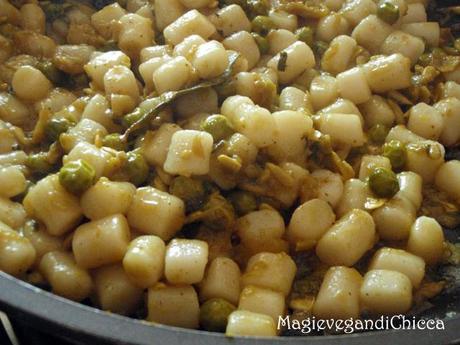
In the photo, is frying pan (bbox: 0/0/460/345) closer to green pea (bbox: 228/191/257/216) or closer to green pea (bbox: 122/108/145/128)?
green pea (bbox: 228/191/257/216)

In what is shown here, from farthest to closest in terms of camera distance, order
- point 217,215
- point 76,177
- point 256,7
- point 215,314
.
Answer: point 256,7, point 217,215, point 76,177, point 215,314

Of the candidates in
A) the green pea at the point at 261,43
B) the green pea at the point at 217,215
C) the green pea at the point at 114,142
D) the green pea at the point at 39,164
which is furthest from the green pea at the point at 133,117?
the green pea at the point at 261,43

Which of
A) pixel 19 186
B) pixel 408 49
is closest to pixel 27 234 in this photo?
pixel 19 186

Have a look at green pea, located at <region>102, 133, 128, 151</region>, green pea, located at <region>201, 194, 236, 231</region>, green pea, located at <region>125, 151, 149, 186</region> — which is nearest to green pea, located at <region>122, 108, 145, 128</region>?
green pea, located at <region>102, 133, 128, 151</region>

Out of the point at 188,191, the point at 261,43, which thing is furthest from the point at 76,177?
the point at 261,43

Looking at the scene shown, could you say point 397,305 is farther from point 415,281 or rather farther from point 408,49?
point 408,49

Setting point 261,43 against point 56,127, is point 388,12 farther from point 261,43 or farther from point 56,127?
point 56,127
